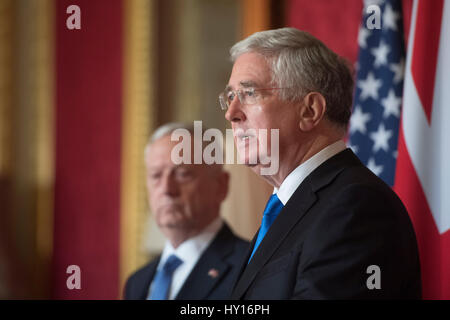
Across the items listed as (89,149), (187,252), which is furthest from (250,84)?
(89,149)

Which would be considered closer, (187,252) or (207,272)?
(207,272)

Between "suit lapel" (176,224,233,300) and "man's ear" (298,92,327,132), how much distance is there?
1.36 m

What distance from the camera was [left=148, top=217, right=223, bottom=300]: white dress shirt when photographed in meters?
3.30

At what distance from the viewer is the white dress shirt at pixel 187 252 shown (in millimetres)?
3301

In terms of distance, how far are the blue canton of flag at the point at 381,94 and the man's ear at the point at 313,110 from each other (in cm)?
103

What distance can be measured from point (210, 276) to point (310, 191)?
141cm

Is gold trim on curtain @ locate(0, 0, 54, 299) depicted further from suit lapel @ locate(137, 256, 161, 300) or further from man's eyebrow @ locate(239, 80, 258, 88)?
man's eyebrow @ locate(239, 80, 258, 88)

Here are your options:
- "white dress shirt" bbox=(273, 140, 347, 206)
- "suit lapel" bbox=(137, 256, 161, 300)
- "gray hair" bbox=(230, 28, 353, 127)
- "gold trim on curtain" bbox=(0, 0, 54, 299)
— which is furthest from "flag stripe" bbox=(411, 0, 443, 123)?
"gold trim on curtain" bbox=(0, 0, 54, 299)

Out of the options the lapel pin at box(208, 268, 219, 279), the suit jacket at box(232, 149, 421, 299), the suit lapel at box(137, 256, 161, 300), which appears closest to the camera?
the suit jacket at box(232, 149, 421, 299)

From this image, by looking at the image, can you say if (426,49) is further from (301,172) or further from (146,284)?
(146,284)

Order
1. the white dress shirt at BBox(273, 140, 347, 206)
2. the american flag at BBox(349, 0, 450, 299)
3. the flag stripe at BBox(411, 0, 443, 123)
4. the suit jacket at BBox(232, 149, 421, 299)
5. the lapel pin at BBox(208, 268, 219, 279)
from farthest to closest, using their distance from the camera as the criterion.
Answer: the lapel pin at BBox(208, 268, 219, 279) < the flag stripe at BBox(411, 0, 443, 123) < the american flag at BBox(349, 0, 450, 299) < the white dress shirt at BBox(273, 140, 347, 206) < the suit jacket at BBox(232, 149, 421, 299)

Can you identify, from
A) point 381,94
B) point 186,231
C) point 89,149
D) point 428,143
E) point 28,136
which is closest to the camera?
point 428,143

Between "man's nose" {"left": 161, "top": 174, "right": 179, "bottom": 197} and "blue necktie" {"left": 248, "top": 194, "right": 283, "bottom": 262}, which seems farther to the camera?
"man's nose" {"left": 161, "top": 174, "right": 179, "bottom": 197}

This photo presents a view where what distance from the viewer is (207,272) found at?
3.23 m
